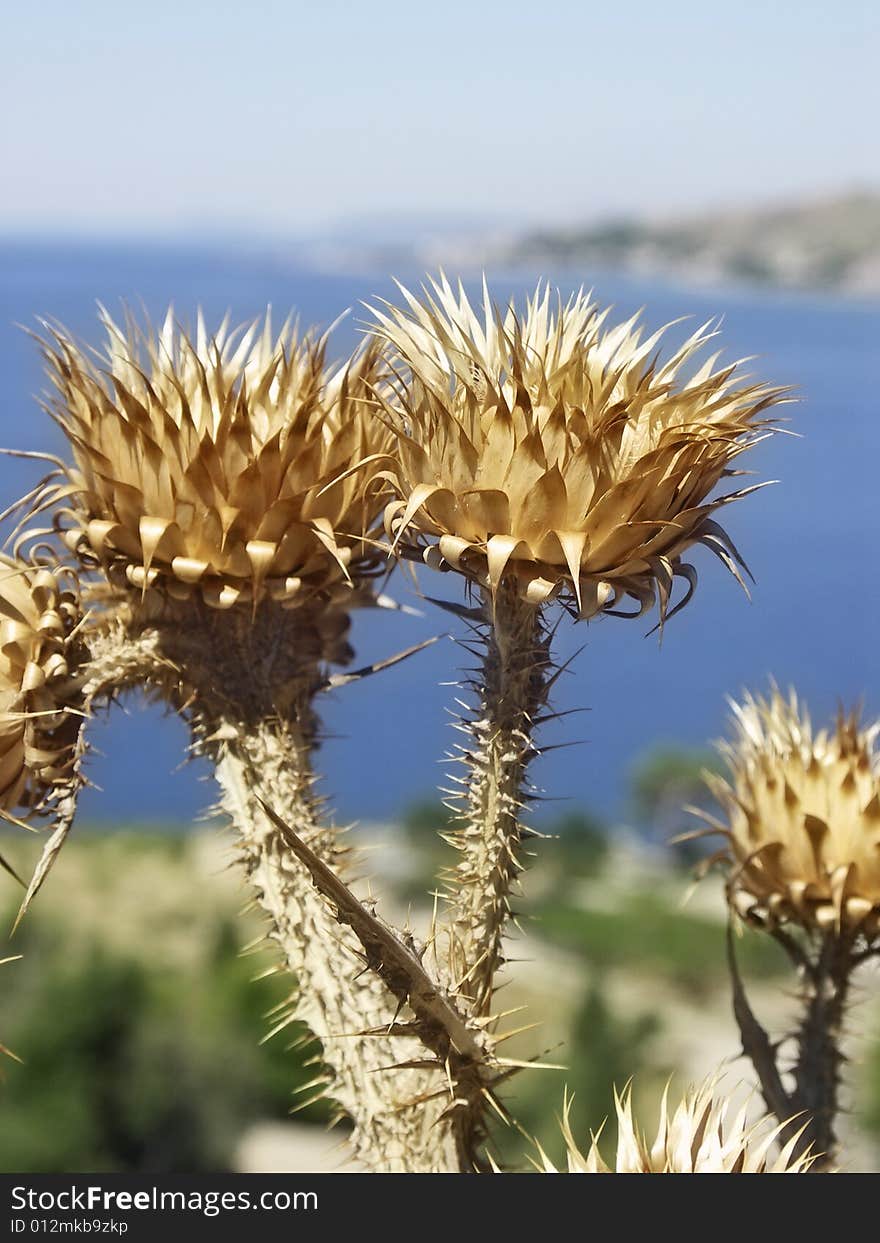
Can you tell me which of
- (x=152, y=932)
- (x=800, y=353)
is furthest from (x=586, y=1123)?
(x=800, y=353)

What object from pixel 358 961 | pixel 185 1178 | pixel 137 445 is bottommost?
pixel 185 1178

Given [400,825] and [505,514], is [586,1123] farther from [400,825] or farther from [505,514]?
[400,825]

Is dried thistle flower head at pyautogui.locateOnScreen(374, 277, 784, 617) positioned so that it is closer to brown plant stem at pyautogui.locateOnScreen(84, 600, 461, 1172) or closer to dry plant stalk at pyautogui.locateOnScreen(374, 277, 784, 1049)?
dry plant stalk at pyautogui.locateOnScreen(374, 277, 784, 1049)

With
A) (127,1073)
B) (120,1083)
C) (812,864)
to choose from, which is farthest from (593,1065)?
(812,864)

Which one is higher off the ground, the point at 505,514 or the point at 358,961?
the point at 505,514

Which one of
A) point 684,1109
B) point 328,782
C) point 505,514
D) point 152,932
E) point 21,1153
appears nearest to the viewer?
point 505,514
